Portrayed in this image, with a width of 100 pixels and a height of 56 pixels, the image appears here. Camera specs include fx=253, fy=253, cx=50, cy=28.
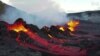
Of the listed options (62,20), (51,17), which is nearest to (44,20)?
(51,17)

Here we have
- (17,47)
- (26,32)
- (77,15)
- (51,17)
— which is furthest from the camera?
(77,15)

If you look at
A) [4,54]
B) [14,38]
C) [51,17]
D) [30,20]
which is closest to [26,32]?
[14,38]

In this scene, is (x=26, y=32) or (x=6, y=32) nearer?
(x=6, y=32)

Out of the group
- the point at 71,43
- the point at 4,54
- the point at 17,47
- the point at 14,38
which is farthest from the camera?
the point at 71,43

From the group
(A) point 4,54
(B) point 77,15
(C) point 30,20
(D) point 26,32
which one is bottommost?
(A) point 4,54

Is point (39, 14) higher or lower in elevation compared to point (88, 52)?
higher

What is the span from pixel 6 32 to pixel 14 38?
40.7 inches

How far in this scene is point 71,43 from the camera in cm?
2881

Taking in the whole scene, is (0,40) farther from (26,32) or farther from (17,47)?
(26,32)

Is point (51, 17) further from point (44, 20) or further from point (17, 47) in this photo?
point (17, 47)

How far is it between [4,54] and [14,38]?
347 cm

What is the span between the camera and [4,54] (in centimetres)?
1922

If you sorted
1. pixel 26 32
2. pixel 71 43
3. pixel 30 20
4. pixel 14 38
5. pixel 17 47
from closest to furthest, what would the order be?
pixel 17 47
pixel 14 38
pixel 26 32
pixel 71 43
pixel 30 20

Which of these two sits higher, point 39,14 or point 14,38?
point 39,14
